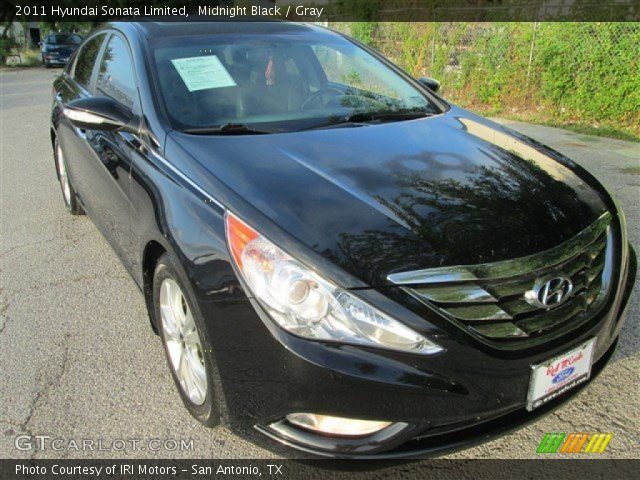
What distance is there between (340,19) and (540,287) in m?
15.7

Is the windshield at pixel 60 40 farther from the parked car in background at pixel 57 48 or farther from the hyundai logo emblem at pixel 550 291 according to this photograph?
the hyundai logo emblem at pixel 550 291

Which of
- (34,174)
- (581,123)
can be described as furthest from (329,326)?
(581,123)

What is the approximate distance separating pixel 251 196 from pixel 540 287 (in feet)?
3.49

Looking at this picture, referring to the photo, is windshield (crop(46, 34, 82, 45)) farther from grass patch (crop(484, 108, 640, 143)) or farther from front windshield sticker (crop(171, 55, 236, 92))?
front windshield sticker (crop(171, 55, 236, 92))

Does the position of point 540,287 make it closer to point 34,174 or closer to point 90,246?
point 90,246

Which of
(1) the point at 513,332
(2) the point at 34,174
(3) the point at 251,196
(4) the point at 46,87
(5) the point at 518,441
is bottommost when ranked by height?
(4) the point at 46,87

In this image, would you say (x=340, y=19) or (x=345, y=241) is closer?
(x=345, y=241)

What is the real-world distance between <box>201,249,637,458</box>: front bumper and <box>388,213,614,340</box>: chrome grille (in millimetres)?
70

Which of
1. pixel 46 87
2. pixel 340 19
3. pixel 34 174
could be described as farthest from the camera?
pixel 46 87

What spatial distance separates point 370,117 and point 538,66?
7834 mm

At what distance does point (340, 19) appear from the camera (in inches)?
636

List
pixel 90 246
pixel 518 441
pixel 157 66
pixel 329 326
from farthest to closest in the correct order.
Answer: pixel 90 246 < pixel 157 66 < pixel 518 441 < pixel 329 326

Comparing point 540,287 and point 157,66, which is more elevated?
point 157,66

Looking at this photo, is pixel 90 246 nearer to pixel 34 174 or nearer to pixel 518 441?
pixel 34 174
